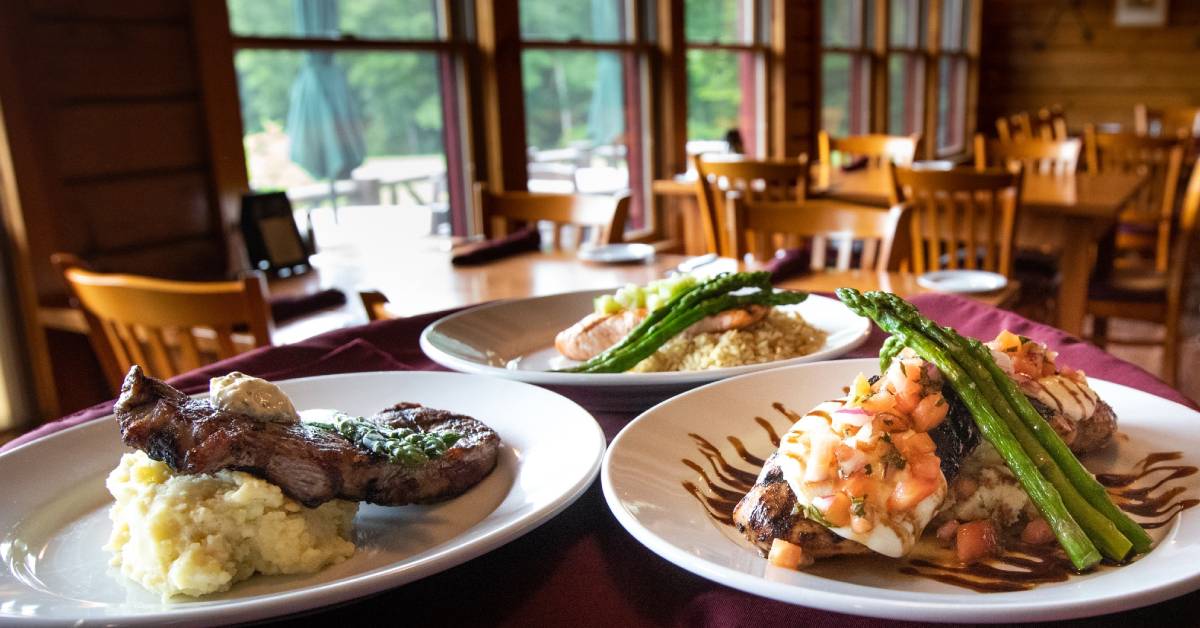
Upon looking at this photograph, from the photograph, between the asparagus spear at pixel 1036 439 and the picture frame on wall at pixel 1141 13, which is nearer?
the asparagus spear at pixel 1036 439

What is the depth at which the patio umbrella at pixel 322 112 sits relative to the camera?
9.93ft

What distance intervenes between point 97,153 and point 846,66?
5.40 m

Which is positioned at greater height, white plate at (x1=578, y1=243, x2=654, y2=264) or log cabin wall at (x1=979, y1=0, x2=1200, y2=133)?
log cabin wall at (x1=979, y1=0, x2=1200, y2=133)

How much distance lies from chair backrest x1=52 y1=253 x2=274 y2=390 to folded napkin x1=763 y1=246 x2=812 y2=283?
1.01 metres

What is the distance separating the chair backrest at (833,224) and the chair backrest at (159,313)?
138 cm

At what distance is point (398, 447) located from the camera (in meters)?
0.67

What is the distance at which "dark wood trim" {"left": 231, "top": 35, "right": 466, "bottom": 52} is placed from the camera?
2811mm

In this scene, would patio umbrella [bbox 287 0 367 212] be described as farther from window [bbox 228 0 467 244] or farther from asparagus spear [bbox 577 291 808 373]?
asparagus spear [bbox 577 291 808 373]

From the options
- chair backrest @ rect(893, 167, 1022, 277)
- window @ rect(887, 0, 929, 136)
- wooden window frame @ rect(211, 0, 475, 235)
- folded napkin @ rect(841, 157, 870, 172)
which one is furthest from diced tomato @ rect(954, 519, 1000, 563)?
window @ rect(887, 0, 929, 136)

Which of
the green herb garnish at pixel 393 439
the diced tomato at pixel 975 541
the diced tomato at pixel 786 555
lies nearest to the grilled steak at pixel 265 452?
the green herb garnish at pixel 393 439

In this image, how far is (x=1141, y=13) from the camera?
28.3ft

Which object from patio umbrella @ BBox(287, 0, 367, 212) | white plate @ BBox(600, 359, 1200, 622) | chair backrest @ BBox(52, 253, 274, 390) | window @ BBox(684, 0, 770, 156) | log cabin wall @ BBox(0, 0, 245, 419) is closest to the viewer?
white plate @ BBox(600, 359, 1200, 622)

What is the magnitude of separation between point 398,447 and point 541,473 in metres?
0.12

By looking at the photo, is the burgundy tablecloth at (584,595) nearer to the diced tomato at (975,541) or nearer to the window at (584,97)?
the diced tomato at (975,541)
